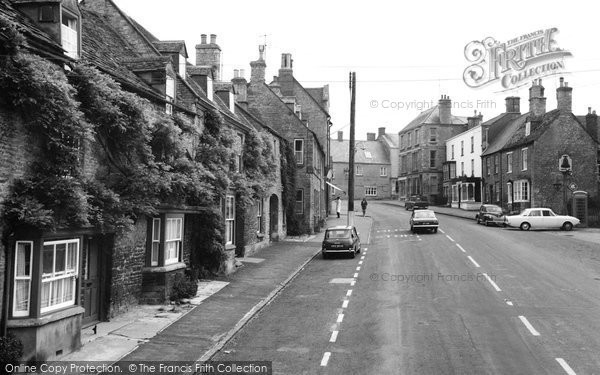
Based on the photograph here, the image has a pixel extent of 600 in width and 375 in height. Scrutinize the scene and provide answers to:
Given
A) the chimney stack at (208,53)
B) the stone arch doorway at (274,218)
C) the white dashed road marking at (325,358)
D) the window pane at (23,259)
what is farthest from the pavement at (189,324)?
the chimney stack at (208,53)

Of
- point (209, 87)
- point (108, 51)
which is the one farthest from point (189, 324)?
point (209, 87)

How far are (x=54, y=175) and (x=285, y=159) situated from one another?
25.3m

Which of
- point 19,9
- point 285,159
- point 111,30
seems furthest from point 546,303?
point 285,159

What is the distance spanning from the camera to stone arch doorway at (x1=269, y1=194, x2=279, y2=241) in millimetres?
33531

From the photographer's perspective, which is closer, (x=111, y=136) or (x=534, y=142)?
(x=111, y=136)

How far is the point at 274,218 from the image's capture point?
111ft

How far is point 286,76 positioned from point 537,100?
80.6 feet

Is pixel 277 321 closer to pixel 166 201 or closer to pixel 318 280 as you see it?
pixel 166 201

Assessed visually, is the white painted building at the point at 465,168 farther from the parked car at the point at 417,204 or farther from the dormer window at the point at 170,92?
the dormer window at the point at 170,92

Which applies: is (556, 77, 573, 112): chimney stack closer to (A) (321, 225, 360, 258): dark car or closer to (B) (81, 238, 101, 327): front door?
(A) (321, 225, 360, 258): dark car

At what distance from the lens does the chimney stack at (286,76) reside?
47438 millimetres

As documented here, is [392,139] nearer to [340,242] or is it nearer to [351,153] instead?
[351,153]

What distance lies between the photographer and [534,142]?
46.6m

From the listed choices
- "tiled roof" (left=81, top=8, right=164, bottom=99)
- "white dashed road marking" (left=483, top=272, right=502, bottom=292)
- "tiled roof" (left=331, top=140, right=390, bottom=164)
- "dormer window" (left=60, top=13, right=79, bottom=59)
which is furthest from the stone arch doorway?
"tiled roof" (left=331, top=140, right=390, bottom=164)
